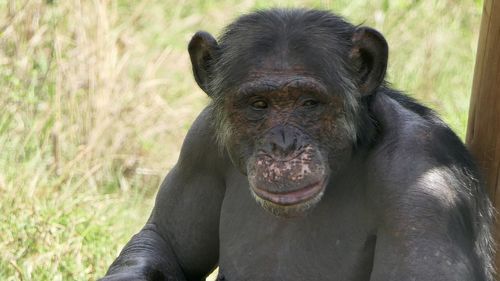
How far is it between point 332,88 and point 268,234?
88 cm

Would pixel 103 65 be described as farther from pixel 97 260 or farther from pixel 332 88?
pixel 332 88

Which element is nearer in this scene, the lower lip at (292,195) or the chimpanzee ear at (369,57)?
the lower lip at (292,195)

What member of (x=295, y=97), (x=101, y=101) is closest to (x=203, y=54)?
(x=295, y=97)

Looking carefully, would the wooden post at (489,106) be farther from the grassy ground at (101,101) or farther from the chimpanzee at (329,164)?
the grassy ground at (101,101)

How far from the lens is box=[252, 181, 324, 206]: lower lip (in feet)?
16.2

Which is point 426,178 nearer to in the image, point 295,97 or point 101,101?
point 295,97

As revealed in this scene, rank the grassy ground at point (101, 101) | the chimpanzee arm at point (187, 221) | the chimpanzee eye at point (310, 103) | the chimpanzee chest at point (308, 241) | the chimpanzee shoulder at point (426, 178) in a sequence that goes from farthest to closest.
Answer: the grassy ground at point (101, 101) < the chimpanzee arm at point (187, 221) < the chimpanzee chest at point (308, 241) < the chimpanzee eye at point (310, 103) < the chimpanzee shoulder at point (426, 178)

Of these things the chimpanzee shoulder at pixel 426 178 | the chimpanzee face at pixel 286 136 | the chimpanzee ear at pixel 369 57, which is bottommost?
the chimpanzee shoulder at pixel 426 178

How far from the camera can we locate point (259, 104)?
5.22 metres

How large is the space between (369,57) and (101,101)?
4412 millimetres

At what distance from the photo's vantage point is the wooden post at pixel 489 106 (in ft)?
19.3

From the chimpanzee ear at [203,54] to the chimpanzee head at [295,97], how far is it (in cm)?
14

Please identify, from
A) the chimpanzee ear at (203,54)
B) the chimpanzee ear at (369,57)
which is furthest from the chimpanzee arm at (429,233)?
the chimpanzee ear at (203,54)

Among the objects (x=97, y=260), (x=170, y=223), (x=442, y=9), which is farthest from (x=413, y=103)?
(x=442, y=9)
